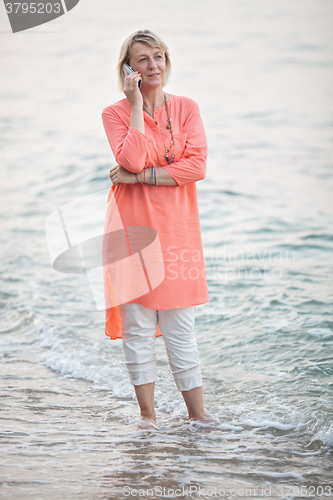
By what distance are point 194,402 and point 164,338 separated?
0.36 metres

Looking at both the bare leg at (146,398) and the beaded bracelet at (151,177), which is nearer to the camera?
the beaded bracelet at (151,177)

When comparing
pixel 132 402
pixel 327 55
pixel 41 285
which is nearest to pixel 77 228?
pixel 41 285

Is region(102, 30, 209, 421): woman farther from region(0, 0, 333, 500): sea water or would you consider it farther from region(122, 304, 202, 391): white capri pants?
region(0, 0, 333, 500): sea water

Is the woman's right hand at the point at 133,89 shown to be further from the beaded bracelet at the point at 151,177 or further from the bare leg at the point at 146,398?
the bare leg at the point at 146,398

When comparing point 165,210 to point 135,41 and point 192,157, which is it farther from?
point 135,41

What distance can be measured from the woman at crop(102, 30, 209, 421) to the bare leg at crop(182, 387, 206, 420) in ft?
0.22

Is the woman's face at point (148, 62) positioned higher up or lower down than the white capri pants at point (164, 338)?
higher up

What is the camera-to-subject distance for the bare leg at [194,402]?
2.49 m

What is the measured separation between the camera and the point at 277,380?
10.6 feet

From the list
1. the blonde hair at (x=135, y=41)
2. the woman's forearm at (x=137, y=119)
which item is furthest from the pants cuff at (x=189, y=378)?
the blonde hair at (x=135, y=41)

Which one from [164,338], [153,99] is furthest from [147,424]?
[153,99]

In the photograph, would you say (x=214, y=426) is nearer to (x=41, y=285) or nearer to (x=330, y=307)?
(x=330, y=307)

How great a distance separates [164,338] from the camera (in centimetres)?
243

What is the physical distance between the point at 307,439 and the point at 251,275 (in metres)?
3.04
